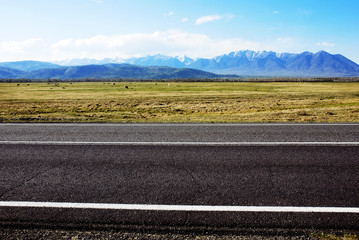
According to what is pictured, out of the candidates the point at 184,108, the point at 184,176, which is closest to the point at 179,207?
the point at 184,176

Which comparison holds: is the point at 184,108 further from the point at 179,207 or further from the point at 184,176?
the point at 179,207

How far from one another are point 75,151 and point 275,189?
558 cm

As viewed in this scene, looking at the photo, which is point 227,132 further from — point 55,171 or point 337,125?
point 55,171

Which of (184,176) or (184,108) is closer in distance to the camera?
(184,176)

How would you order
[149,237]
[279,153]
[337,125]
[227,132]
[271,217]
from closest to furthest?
[149,237]
[271,217]
[279,153]
[227,132]
[337,125]

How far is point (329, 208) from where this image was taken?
4031mm

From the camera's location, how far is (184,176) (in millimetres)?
5270

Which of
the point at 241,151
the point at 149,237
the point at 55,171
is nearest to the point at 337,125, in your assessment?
the point at 241,151

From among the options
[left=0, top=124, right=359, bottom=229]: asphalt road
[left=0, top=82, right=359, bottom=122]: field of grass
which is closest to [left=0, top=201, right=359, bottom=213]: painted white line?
[left=0, top=124, right=359, bottom=229]: asphalt road

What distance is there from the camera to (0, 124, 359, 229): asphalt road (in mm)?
3859

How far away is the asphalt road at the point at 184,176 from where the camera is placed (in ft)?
12.7

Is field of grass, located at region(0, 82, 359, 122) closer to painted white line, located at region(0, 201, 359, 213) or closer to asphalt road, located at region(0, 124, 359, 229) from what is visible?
asphalt road, located at region(0, 124, 359, 229)

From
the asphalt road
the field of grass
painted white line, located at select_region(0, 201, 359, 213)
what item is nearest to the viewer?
the asphalt road

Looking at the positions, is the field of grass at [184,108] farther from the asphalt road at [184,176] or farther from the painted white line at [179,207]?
the painted white line at [179,207]
